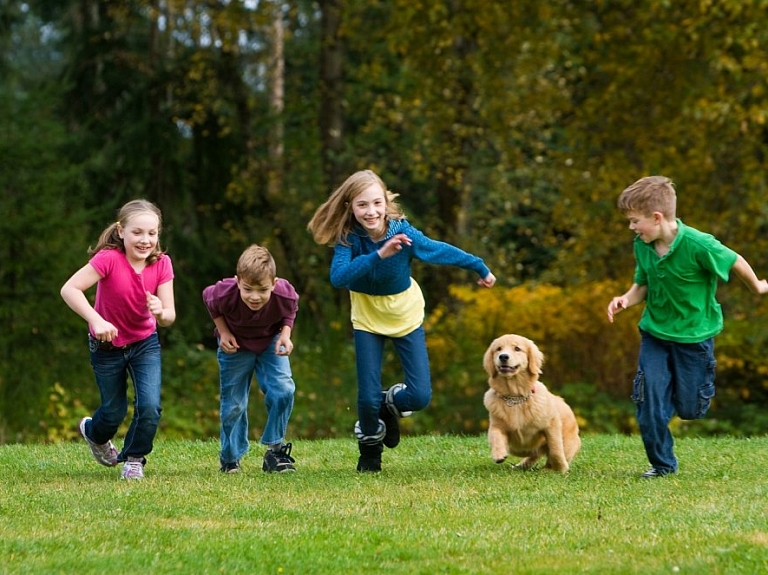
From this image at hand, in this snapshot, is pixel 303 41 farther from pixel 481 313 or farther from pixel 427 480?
pixel 427 480

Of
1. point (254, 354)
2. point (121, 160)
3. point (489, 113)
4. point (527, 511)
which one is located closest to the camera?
point (527, 511)

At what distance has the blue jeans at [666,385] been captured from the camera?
314 inches

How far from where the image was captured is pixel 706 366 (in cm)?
807

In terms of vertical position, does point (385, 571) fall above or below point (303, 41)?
below

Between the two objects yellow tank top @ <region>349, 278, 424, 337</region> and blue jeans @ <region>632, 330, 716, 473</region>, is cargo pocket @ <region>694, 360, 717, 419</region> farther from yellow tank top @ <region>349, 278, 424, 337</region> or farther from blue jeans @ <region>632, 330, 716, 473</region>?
yellow tank top @ <region>349, 278, 424, 337</region>

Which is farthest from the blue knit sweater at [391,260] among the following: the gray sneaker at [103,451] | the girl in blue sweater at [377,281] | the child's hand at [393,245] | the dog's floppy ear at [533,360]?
the gray sneaker at [103,451]

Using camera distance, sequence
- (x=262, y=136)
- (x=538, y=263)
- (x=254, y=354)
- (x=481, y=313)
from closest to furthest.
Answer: (x=254, y=354), (x=481, y=313), (x=262, y=136), (x=538, y=263)

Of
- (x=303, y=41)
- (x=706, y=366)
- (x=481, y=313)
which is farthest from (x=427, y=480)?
(x=303, y=41)

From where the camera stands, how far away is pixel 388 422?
345 inches

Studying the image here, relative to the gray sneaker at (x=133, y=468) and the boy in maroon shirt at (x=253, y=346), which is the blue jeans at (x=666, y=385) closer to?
the boy in maroon shirt at (x=253, y=346)

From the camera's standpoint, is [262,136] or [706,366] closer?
[706,366]

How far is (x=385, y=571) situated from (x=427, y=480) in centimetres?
278

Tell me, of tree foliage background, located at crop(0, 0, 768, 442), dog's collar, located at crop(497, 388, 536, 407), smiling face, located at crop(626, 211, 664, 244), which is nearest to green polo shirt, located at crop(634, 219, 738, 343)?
smiling face, located at crop(626, 211, 664, 244)

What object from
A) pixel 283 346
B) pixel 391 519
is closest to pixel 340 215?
pixel 283 346
